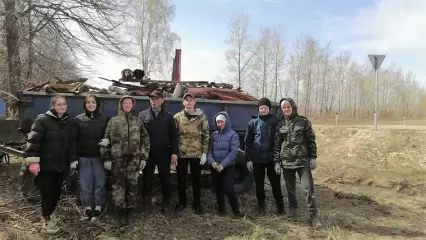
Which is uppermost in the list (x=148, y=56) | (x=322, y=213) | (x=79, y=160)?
(x=148, y=56)

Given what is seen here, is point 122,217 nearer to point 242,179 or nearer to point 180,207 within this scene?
point 180,207

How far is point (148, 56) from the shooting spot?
29.9 m

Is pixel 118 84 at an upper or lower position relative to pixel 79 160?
upper

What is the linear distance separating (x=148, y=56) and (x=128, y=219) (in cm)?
2594

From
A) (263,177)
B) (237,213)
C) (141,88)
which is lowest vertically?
(237,213)

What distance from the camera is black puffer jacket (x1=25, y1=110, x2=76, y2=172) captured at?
448 centimetres

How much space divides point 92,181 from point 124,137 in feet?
→ 2.18

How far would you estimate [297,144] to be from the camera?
5332 millimetres

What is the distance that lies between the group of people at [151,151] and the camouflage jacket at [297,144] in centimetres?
1

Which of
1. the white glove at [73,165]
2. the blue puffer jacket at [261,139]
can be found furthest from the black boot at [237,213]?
the white glove at [73,165]

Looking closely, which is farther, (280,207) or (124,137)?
(280,207)

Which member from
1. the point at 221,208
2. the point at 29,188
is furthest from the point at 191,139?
the point at 29,188

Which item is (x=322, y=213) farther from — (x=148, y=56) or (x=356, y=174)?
(x=148, y=56)

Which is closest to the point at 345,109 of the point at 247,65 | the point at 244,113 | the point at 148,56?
the point at 247,65
